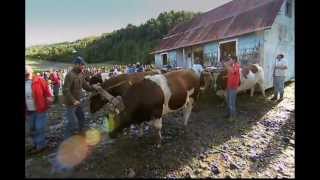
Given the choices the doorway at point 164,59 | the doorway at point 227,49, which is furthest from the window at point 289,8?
the doorway at point 164,59

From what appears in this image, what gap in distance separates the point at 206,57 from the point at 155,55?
545cm

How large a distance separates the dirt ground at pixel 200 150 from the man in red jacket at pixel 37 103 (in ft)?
0.99

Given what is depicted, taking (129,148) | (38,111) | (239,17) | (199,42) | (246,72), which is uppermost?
(239,17)

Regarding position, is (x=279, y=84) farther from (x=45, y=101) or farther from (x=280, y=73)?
(x=45, y=101)

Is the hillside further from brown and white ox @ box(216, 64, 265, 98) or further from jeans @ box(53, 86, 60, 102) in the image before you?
brown and white ox @ box(216, 64, 265, 98)

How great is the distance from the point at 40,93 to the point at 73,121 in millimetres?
847

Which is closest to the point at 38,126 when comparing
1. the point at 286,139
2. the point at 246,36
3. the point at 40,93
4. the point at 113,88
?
the point at 40,93

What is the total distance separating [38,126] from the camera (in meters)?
5.45
